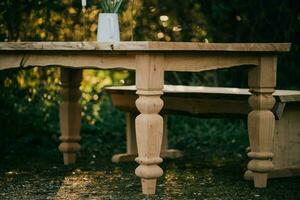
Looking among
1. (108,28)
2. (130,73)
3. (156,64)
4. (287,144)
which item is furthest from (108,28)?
(130,73)

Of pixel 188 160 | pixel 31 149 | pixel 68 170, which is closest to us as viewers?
pixel 68 170

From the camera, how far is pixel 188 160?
7.07m

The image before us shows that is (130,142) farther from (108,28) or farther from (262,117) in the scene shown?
(262,117)

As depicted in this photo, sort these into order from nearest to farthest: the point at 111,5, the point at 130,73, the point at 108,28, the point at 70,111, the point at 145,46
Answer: the point at 145,46 → the point at 108,28 → the point at 111,5 → the point at 70,111 → the point at 130,73

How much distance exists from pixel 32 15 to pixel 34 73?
571mm

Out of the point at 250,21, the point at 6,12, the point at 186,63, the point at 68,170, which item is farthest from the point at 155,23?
the point at 186,63

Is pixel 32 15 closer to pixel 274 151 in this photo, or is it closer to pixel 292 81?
pixel 292 81

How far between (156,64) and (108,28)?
785mm

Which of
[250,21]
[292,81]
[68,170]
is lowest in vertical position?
[68,170]

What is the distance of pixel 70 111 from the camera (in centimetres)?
664

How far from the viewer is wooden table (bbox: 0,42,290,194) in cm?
495

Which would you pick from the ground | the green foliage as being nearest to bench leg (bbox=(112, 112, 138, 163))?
the ground

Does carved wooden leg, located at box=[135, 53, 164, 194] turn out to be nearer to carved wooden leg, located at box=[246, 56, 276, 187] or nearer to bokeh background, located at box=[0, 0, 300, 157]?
carved wooden leg, located at box=[246, 56, 276, 187]

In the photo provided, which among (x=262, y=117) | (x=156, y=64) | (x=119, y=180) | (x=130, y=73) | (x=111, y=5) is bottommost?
(x=119, y=180)
